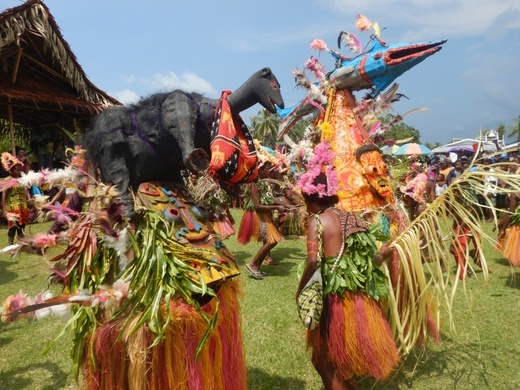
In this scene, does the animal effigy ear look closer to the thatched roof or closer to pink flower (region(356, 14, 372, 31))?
pink flower (region(356, 14, 372, 31))

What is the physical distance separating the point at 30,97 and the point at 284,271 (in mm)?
6666

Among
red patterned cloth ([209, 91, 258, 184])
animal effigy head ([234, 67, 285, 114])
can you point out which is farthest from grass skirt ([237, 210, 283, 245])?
animal effigy head ([234, 67, 285, 114])

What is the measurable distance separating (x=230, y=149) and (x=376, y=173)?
6.91 ft

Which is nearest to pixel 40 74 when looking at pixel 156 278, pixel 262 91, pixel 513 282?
pixel 262 91

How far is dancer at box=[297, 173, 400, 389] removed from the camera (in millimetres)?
2625

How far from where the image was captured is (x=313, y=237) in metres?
2.74

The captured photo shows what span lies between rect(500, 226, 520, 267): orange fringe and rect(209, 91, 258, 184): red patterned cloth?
5.00m

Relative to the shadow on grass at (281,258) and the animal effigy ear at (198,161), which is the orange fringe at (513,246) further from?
the animal effigy ear at (198,161)

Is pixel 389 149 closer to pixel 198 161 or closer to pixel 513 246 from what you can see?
pixel 513 246

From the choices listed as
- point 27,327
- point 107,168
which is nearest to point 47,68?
point 27,327

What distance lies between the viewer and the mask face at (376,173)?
150 inches

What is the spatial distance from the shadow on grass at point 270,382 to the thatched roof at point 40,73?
7.89m

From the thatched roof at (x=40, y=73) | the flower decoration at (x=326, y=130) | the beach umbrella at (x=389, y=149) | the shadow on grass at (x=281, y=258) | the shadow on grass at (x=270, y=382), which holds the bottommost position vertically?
the shadow on grass at (x=270, y=382)

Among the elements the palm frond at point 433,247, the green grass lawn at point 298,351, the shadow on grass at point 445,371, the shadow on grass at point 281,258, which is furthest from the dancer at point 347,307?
the shadow on grass at point 281,258
